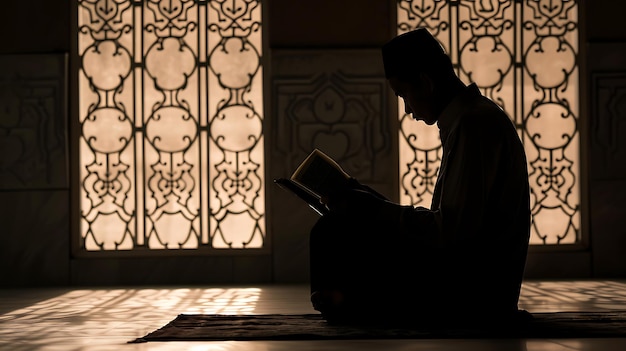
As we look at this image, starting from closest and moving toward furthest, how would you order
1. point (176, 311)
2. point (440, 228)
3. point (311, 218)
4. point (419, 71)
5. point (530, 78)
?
1. point (440, 228)
2. point (419, 71)
3. point (176, 311)
4. point (311, 218)
5. point (530, 78)

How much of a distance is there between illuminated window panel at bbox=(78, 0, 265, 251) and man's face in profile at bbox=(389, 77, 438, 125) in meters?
2.95

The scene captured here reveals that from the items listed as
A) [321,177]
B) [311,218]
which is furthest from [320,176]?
[311,218]

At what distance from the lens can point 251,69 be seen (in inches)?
226

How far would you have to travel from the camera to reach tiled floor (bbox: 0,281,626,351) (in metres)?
2.64

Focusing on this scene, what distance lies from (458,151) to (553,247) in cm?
322

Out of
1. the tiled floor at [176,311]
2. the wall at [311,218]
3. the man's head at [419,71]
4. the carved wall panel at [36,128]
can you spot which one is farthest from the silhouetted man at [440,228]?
the carved wall panel at [36,128]

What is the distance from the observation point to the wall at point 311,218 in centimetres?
564

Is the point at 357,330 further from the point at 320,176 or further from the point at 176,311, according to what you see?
the point at 176,311

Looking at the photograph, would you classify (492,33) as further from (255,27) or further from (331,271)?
(331,271)

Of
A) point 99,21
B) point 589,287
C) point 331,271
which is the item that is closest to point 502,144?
point 331,271

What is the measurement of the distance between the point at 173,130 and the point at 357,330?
10.3 feet

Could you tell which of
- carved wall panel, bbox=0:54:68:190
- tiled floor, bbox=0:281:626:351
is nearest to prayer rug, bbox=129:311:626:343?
tiled floor, bbox=0:281:626:351

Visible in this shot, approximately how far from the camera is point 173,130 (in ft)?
18.7

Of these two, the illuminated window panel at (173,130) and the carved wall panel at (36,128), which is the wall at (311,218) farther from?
the illuminated window panel at (173,130)
